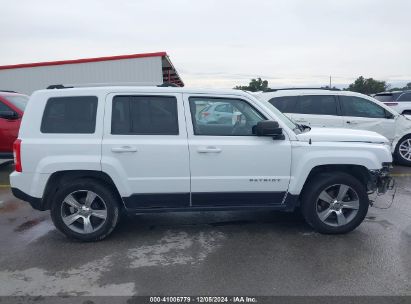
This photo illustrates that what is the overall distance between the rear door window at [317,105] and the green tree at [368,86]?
33.8 metres

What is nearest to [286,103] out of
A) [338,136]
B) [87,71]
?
[338,136]

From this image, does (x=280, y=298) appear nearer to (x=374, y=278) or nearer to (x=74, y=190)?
(x=374, y=278)

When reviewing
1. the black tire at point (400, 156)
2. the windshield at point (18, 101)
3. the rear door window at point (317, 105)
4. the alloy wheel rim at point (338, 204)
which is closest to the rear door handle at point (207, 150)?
the alloy wheel rim at point (338, 204)

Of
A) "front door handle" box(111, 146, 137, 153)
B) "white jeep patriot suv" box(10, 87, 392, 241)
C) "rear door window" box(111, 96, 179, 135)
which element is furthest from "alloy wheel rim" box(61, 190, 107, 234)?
"rear door window" box(111, 96, 179, 135)

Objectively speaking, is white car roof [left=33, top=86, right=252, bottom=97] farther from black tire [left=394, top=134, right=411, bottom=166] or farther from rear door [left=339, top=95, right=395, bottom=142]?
black tire [left=394, top=134, right=411, bottom=166]

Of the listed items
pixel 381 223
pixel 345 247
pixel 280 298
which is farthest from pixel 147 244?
pixel 381 223

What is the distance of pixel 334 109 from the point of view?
8.60 meters

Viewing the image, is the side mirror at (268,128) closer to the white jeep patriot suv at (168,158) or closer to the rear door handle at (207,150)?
the white jeep patriot suv at (168,158)

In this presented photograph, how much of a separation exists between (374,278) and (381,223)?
1.72 meters

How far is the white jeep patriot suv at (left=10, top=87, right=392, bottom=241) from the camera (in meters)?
4.59

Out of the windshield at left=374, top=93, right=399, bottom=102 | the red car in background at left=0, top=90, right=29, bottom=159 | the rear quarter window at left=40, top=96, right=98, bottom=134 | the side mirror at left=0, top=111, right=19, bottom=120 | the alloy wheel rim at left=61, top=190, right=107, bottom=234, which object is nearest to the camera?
the rear quarter window at left=40, top=96, right=98, bottom=134

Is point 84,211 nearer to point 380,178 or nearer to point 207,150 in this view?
point 207,150

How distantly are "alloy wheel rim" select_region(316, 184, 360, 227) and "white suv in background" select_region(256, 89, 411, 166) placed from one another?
12.4 ft

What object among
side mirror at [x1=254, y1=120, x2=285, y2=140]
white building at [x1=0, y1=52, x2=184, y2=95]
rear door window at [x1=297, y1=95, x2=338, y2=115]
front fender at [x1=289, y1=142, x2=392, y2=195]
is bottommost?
front fender at [x1=289, y1=142, x2=392, y2=195]
